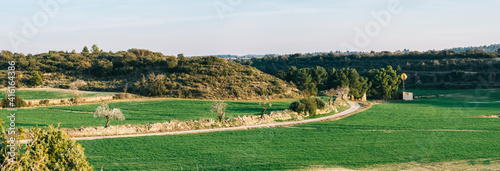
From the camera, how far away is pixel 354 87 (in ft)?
197

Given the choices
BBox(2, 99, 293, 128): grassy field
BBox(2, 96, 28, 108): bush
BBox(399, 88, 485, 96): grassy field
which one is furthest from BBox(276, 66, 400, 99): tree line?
BBox(2, 96, 28, 108): bush

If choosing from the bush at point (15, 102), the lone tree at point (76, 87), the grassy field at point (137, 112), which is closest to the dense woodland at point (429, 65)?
the grassy field at point (137, 112)

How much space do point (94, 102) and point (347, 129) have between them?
30.4 metres

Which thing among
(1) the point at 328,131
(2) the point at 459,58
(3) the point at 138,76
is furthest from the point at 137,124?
(2) the point at 459,58

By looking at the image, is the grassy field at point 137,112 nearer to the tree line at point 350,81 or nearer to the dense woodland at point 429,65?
the tree line at point 350,81

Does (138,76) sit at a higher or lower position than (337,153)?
higher

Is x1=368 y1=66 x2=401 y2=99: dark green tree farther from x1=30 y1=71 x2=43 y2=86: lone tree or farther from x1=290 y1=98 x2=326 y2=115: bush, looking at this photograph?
x1=30 y1=71 x2=43 y2=86: lone tree

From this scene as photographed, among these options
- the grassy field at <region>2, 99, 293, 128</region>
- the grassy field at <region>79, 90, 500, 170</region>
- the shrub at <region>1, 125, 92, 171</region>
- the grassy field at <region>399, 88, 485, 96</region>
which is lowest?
the grassy field at <region>79, 90, 500, 170</region>

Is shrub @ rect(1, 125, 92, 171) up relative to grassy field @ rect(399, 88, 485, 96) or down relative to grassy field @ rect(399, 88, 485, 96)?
up

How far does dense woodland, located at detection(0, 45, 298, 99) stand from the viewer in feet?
188

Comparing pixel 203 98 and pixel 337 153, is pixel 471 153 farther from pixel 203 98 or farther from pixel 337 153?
pixel 203 98

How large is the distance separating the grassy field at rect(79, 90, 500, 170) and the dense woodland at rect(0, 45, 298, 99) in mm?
24993

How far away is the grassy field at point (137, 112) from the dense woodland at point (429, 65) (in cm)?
2864

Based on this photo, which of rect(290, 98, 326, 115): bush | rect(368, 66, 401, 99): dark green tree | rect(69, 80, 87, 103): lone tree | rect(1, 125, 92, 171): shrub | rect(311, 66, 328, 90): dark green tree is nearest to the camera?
rect(1, 125, 92, 171): shrub
